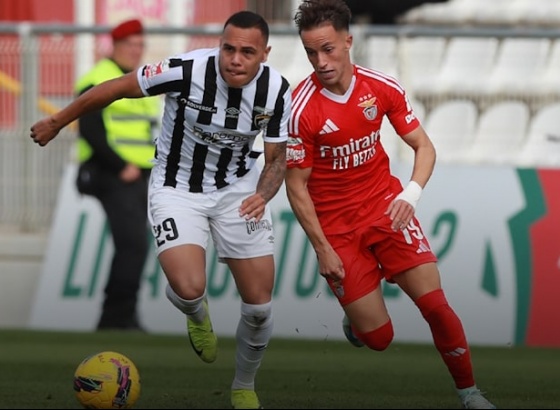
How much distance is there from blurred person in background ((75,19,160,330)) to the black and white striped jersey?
4159mm

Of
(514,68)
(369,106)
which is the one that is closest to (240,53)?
(369,106)

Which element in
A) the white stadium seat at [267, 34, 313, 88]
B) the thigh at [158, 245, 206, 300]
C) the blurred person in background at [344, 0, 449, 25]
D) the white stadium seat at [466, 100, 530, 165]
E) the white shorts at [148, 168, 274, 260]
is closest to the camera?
the thigh at [158, 245, 206, 300]

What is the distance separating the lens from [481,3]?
1703cm

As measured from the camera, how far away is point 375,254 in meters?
8.36

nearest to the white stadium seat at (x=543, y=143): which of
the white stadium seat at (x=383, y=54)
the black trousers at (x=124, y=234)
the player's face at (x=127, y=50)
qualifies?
the white stadium seat at (x=383, y=54)

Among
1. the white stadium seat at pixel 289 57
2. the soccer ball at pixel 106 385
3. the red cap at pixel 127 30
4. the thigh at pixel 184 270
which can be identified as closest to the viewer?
the soccer ball at pixel 106 385

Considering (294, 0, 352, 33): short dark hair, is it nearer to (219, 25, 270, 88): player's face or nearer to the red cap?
(219, 25, 270, 88): player's face

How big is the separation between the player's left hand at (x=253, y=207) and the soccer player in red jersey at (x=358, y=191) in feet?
0.78

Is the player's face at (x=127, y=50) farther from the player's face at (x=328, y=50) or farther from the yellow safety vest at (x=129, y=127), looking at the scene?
the player's face at (x=328, y=50)

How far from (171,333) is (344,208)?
4.60 m

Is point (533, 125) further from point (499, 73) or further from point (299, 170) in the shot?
point (299, 170)

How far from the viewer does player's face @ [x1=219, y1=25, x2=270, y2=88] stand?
775cm

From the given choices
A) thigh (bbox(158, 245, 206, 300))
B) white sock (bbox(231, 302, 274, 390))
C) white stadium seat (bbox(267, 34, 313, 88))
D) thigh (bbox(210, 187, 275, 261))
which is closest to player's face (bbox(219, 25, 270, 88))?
thigh (bbox(210, 187, 275, 261))

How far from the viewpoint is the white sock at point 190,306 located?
8.12m
